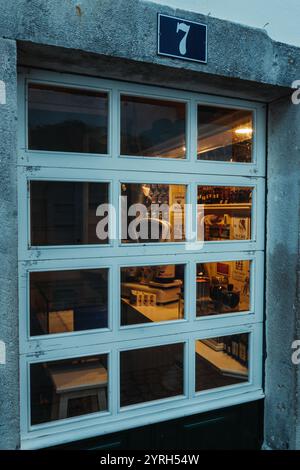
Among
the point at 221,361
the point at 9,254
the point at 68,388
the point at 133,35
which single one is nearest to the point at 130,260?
the point at 9,254

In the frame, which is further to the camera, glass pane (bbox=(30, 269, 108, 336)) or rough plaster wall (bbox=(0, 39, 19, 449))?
glass pane (bbox=(30, 269, 108, 336))

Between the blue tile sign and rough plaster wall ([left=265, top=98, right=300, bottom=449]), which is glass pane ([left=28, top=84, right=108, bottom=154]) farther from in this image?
rough plaster wall ([left=265, top=98, right=300, bottom=449])

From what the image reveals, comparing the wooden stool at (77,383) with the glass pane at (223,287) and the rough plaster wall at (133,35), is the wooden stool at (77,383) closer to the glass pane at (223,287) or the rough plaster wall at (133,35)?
the glass pane at (223,287)

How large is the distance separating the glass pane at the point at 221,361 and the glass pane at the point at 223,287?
0.82 feet

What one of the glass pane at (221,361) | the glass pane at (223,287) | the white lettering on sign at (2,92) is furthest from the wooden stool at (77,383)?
the white lettering on sign at (2,92)

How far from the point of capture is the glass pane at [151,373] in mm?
2570

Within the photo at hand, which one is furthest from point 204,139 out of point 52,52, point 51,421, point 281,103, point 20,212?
point 51,421

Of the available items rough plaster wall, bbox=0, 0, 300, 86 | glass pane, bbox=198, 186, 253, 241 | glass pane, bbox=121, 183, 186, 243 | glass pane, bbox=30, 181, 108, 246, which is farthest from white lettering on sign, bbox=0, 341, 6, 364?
rough plaster wall, bbox=0, 0, 300, 86

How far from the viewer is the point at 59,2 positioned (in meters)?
1.95

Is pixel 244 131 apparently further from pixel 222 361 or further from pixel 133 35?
pixel 222 361

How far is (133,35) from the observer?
2111mm

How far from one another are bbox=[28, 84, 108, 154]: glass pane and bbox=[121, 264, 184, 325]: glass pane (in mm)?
943

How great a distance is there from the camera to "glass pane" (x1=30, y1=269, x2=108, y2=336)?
228cm
